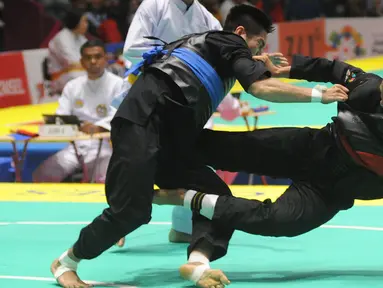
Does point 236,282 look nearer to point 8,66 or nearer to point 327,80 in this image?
point 327,80

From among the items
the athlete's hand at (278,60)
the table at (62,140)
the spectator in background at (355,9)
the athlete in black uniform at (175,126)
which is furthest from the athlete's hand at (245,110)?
the spectator in background at (355,9)

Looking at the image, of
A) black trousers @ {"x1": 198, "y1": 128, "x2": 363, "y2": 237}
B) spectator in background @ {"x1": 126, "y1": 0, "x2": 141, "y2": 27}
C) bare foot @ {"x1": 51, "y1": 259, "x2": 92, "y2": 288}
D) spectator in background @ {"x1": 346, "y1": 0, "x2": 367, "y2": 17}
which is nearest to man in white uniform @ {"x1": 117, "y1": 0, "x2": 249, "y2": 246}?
black trousers @ {"x1": 198, "y1": 128, "x2": 363, "y2": 237}

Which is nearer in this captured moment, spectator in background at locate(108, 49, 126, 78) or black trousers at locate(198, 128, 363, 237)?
black trousers at locate(198, 128, 363, 237)

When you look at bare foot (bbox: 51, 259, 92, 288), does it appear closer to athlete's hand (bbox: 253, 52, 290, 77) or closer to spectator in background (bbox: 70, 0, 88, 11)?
athlete's hand (bbox: 253, 52, 290, 77)

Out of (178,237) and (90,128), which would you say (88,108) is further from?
(178,237)

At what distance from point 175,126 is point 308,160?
2.30ft

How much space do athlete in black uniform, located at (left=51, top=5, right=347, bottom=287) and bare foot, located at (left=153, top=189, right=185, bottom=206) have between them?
0.07 meters

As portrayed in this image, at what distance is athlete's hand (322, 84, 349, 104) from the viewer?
450 centimetres

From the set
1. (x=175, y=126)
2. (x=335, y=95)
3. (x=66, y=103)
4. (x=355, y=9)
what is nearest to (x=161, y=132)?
(x=175, y=126)

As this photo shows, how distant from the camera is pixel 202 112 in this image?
4812 mm

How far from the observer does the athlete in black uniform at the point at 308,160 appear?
472 centimetres

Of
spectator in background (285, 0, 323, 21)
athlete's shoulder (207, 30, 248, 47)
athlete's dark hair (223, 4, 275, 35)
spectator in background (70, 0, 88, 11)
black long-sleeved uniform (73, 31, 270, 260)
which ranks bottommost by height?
spectator in background (285, 0, 323, 21)

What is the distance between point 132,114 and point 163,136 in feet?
0.73

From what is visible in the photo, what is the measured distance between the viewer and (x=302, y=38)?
16.2 meters
